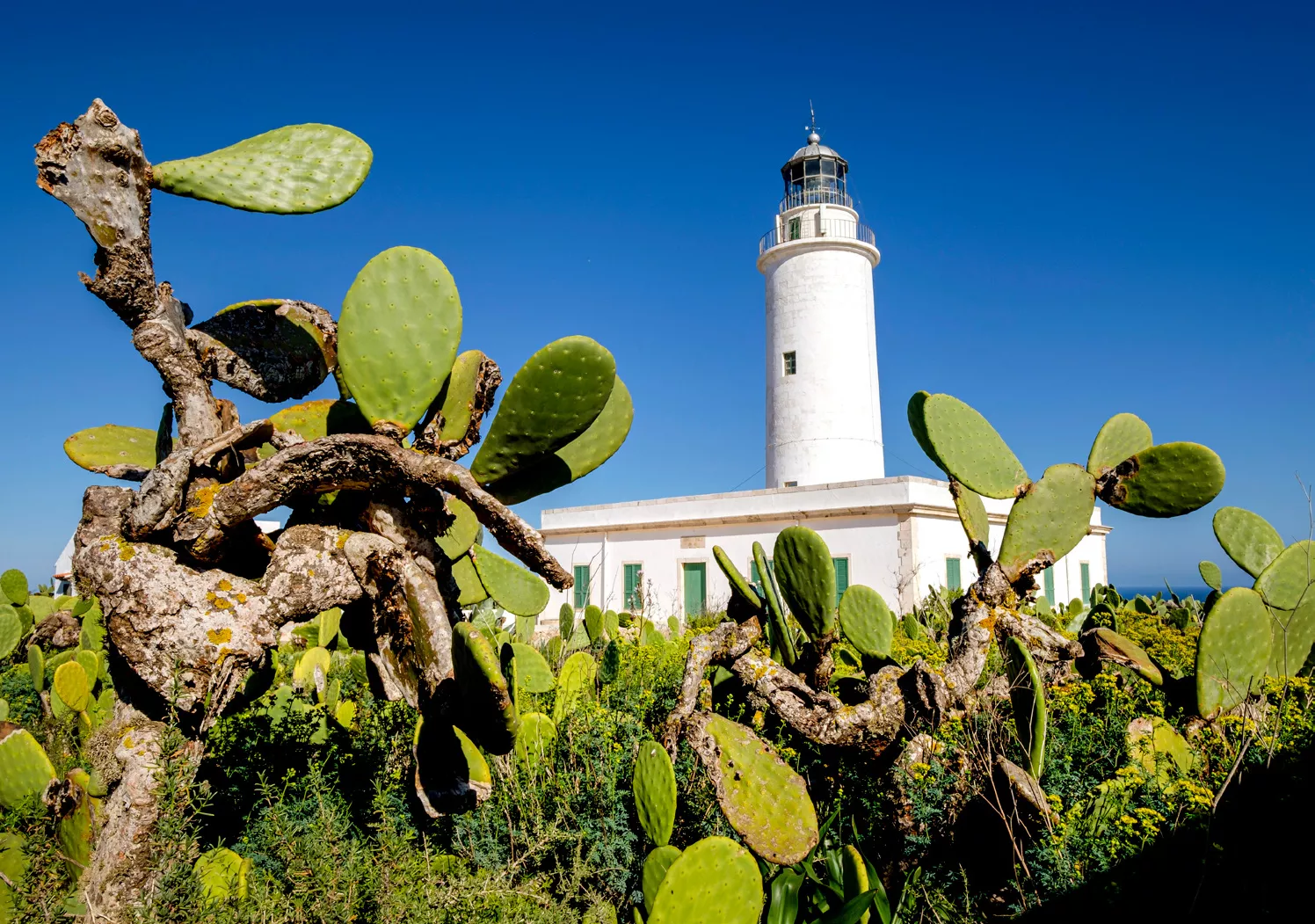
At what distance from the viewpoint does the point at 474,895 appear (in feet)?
8.77

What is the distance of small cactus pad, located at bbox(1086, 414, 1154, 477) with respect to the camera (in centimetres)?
393

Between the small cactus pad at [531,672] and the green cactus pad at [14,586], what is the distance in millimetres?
6291

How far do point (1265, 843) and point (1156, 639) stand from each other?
5.40 meters

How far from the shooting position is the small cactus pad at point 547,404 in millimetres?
2719

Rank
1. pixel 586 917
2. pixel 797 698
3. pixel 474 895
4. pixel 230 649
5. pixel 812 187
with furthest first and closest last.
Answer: pixel 812 187 → pixel 797 698 → pixel 586 917 → pixel 474 895 → pixel 230 649

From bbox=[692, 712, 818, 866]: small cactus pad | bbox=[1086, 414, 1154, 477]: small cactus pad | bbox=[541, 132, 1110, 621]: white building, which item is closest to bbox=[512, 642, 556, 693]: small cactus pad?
bbox=[692, 712, 818, 866]: small cactus pad

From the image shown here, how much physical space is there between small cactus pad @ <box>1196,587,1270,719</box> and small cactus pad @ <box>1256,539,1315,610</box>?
177 mm

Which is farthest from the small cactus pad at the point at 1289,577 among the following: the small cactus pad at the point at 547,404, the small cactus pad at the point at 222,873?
the small cactus pad at the point at 222,873

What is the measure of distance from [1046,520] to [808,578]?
1084 millimetres

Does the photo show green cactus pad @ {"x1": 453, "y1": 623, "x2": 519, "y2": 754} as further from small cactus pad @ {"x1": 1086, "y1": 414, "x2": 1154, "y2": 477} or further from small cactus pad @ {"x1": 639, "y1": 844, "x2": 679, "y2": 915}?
small cactus pad @ {"x1": 1086, "y1": 414, "x2": 1154, "y2": 477}

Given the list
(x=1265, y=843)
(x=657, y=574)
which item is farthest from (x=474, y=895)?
(x=657, y=574)

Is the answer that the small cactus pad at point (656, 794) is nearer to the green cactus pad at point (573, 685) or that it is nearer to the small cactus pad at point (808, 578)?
the small cactus pad at point (808, 578)

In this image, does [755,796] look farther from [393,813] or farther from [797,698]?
[393,813]

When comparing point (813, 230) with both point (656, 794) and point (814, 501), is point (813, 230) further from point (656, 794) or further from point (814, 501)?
point (656, 794)
